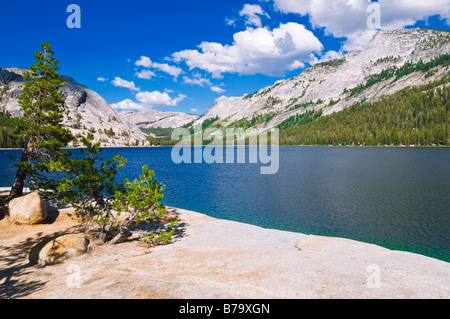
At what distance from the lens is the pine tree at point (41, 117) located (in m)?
27.8

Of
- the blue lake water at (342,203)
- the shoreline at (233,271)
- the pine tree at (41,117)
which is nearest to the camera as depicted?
the shoreline at (233,271)

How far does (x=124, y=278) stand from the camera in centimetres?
1297

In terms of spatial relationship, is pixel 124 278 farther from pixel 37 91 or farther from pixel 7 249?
pixel 37 91

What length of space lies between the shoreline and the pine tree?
29.1 feet

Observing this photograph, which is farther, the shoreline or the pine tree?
the pine tree

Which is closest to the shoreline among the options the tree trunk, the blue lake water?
the tree trunk

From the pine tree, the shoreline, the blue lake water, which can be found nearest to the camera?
the shoreline

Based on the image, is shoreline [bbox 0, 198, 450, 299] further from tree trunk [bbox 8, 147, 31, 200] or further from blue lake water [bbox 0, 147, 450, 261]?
blue lake water [bbox 0, 147, 450, 261]

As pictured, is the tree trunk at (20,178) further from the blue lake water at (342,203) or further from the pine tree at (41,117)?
the blue lake water at (342,203)

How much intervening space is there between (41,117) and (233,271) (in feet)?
88.8

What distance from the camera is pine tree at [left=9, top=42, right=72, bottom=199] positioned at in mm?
27750

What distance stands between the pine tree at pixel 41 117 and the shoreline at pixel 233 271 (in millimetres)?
8872

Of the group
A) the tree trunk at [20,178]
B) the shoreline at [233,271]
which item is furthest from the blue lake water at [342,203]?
the tree trunk at [20,178]
